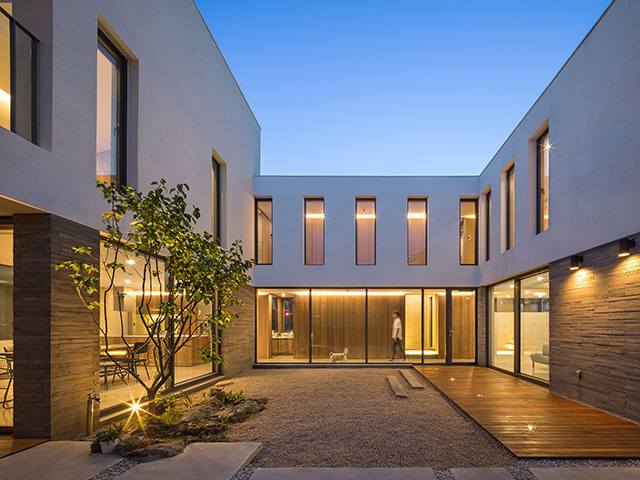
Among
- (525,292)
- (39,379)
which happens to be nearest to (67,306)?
(39,379)

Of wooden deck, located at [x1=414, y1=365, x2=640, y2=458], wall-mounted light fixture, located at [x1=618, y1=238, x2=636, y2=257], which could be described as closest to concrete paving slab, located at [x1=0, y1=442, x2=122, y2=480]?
wooden deck, located at [x1=414, y1=365, x2=640, y2=458]

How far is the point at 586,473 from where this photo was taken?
148 inches

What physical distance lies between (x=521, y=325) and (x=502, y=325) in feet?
4.50

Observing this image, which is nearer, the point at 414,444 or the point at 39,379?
the point at 39,379

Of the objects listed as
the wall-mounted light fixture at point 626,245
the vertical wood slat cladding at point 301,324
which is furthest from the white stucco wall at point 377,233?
the wall-mounted light fixture at point 626,245

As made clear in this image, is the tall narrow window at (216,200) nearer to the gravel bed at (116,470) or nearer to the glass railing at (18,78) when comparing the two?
the glass railing at (18,78)

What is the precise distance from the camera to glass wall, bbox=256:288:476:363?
12273 millimetres

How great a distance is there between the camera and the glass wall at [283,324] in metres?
12.4

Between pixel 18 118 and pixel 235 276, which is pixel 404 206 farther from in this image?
pixel 18 118

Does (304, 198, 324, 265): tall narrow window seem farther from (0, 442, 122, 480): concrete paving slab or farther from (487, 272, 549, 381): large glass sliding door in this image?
(0, 442, 122, 480): concrete paving slab

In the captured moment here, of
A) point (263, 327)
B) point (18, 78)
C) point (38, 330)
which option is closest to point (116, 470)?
point (38, 330)

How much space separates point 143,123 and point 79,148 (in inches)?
60.2

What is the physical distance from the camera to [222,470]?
383 centimetres

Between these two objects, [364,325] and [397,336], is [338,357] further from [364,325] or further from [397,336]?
[397,336]
